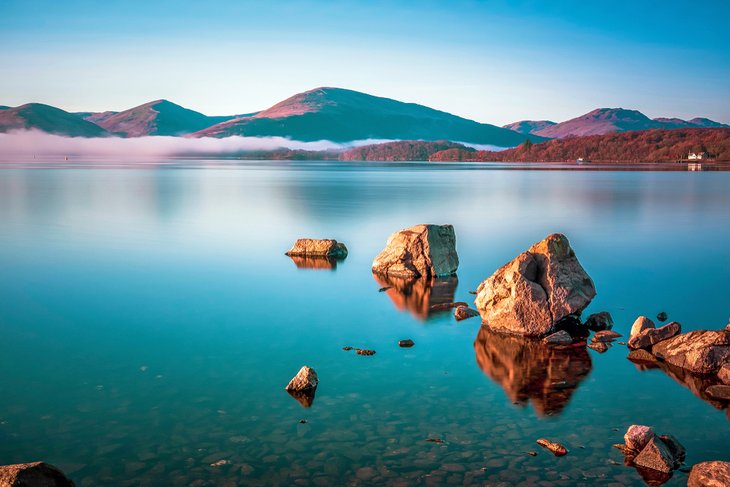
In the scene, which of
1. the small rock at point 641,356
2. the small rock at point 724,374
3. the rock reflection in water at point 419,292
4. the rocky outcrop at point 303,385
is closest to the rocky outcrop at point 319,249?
the rock reflection in water at point 419,292

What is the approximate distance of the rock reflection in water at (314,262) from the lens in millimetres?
20969

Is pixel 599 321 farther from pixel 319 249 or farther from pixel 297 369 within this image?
pixel 319 249

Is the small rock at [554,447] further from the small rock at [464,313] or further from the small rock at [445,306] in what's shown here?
the small rock at [445,306]

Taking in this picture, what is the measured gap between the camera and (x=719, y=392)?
986 centimetres

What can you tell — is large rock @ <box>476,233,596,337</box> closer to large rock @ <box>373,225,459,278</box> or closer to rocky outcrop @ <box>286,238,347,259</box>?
large rock @ <box>373,225,459,278</box>

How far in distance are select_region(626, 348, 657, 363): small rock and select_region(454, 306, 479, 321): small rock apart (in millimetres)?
3738

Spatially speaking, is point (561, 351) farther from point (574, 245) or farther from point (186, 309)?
point (574, 245)

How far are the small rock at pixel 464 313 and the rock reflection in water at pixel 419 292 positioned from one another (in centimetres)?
58

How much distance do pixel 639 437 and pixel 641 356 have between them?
404cm

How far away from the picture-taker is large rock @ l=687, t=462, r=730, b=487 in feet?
22.6

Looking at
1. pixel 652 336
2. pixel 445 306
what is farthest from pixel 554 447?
pixel 445 306

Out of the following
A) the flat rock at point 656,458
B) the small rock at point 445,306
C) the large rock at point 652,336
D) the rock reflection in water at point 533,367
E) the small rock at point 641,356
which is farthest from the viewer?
the small rock at point 445,306

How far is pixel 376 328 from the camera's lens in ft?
44.6

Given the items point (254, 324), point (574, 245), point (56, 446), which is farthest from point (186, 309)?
point (574, 245)
